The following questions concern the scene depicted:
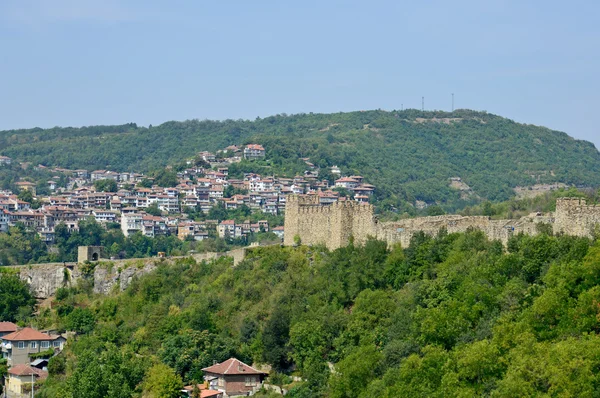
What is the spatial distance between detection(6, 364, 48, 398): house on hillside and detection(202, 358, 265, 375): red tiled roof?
32.7 ft

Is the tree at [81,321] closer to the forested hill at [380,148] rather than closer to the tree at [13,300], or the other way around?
the tree at [13,300]

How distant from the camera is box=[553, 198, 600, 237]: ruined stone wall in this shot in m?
39.3

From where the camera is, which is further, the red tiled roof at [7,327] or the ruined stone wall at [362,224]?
the red tiled roof at [7,327]

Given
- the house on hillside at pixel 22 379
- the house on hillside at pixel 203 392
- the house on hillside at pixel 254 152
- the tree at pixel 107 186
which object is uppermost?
the house on hillside at pixel 254 152

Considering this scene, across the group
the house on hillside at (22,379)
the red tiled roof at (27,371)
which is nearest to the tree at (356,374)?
the house on hillside at (22,379)

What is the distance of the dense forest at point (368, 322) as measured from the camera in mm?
34656

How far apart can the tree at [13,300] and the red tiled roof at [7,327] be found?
212 cm

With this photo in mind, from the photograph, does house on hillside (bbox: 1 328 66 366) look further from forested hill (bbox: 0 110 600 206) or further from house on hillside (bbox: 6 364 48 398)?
forested hill (bbox: 0 110 600 206)

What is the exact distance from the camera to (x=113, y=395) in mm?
44406

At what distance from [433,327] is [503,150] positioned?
102975mm

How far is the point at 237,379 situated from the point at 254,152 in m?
82.3

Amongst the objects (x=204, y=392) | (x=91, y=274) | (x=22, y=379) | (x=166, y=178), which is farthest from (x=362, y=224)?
(x=166, y=178)

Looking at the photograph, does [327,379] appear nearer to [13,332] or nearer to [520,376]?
[520,376]

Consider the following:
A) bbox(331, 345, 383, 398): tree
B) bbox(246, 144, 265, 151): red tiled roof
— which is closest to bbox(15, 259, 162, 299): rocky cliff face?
bbox(331, 345, 383, 398): tree
